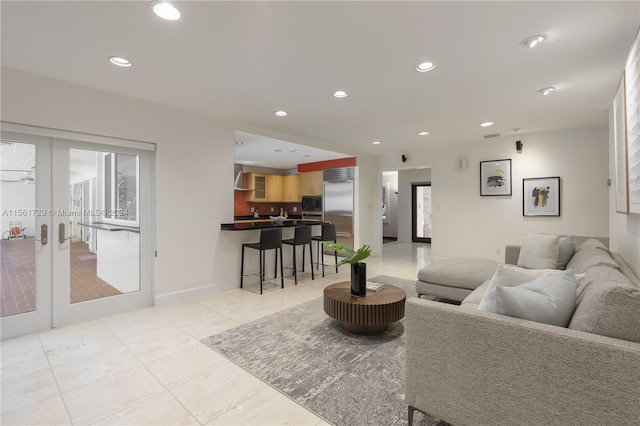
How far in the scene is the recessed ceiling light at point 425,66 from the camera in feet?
8.58

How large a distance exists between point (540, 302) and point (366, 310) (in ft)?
4.65

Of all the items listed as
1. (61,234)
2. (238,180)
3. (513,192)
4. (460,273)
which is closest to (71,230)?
(61,234)

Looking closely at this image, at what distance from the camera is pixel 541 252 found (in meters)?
3.26

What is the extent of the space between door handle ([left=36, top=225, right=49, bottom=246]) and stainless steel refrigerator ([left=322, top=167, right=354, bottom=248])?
541cm

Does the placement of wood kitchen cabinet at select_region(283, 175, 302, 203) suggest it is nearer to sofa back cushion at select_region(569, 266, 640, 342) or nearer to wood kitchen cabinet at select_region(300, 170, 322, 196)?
wood kitchen cabinet at select_region(300, 170, 322, 196)

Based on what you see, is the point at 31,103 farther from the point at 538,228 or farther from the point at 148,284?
the point at 538,228

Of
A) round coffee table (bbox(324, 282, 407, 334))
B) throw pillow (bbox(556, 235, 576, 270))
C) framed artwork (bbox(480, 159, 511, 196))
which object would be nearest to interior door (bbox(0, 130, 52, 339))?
round coffee table (bbox(324, 282, 407, 334))

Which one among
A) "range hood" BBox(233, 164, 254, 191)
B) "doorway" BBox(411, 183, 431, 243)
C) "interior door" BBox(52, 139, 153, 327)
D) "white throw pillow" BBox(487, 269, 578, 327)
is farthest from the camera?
"doorway" BBox(411, 183, 431, 243)

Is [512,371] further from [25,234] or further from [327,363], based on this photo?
[25,234]

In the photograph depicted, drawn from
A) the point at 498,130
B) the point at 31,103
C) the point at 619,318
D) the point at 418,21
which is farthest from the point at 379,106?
the point at 31,103

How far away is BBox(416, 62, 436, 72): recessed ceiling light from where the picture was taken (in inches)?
103

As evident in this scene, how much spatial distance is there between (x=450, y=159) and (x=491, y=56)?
4.11 m

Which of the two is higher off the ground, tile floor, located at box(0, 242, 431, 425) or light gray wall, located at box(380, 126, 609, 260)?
light gray wall, located at box(380, 126, 609, 260)

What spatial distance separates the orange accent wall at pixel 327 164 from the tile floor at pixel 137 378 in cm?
453
